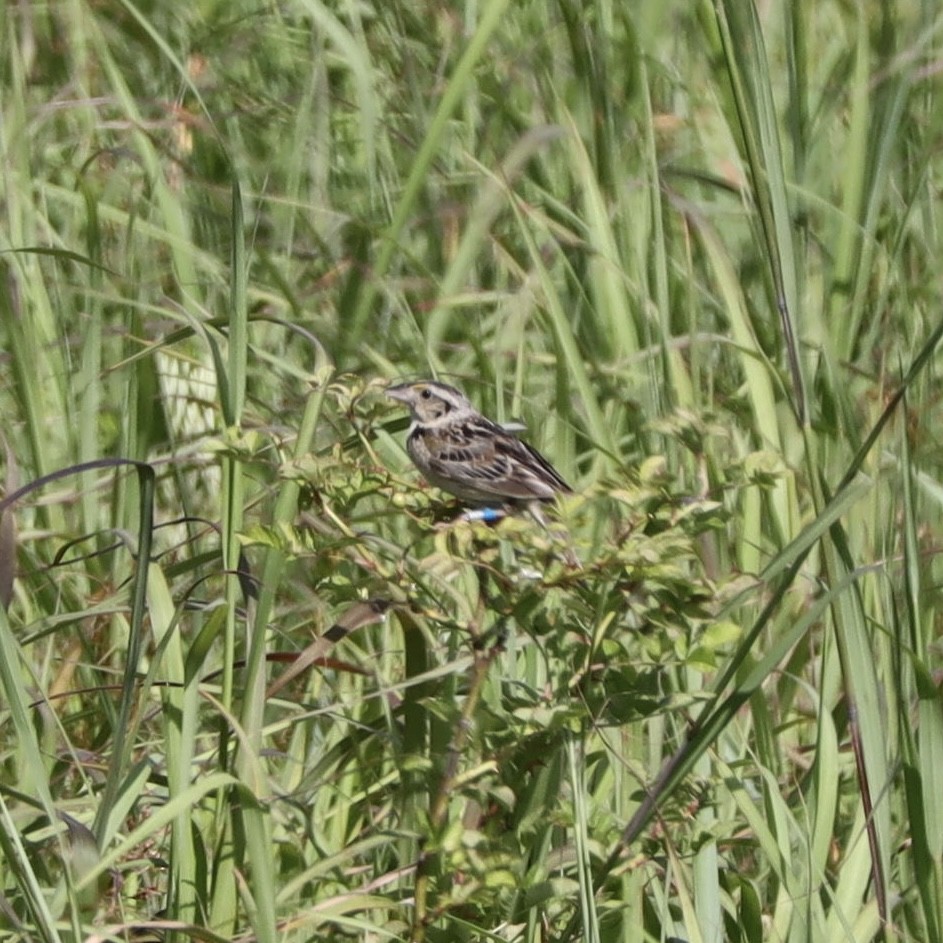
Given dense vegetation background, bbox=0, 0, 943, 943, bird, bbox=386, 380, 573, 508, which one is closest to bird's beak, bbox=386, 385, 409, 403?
bird, bbox=386, 380, 573, 508

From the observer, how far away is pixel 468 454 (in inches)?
135

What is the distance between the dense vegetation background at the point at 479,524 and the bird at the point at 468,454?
0.27 feet

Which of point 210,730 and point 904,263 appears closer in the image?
point 210,730

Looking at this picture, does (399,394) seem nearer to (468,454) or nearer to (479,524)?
(468,454)

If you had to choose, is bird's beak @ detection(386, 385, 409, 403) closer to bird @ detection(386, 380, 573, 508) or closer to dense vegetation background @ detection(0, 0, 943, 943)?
bird @ detection(386, 380, 573, 508)

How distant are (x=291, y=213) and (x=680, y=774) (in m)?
2.14

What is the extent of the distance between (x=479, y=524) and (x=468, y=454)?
1.25m

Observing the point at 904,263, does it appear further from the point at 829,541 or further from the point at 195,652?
the point at 195,652

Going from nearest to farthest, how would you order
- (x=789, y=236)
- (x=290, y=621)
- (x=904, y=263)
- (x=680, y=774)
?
1. (x=680, y=774)
2. (x=789, y=236)
3. (x=290, y=621)
4. (x=904, y=263)

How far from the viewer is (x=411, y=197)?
3.43m

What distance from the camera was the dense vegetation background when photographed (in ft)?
7.43

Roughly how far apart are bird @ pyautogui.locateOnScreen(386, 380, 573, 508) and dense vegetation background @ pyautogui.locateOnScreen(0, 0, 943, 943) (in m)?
0.08

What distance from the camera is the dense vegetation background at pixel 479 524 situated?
2266 mm

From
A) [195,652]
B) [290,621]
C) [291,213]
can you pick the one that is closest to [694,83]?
[291,213]
